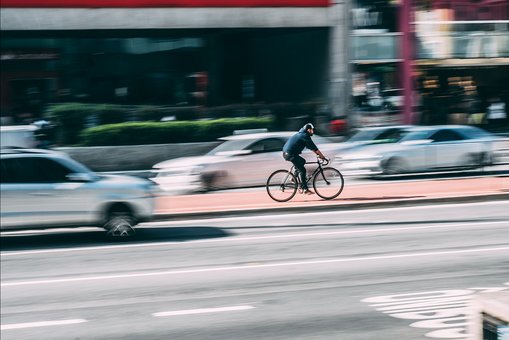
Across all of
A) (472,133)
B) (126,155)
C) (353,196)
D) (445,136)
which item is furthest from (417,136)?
(126,155)

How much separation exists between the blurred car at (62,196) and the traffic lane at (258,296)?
2758 millimetres

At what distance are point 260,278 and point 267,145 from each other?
10.6 m

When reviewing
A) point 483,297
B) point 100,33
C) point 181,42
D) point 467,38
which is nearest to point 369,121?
point 467,38

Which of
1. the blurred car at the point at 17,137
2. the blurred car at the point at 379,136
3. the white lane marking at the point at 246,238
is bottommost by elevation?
the white lane marking at the point at 246,238

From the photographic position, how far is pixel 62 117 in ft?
87.8

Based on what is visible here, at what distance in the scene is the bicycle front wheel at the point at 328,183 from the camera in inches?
740

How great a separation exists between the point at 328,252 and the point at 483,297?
8504 millimetres

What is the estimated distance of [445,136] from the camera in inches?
904

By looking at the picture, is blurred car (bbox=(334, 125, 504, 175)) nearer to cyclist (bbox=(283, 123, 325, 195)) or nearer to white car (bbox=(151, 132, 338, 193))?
white car (bbox=(151, 132, 338, 193))

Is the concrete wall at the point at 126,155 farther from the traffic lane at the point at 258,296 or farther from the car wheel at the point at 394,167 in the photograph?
the traffic lane at the point at 258,296

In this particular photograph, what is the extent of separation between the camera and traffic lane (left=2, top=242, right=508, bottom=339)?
893 cm

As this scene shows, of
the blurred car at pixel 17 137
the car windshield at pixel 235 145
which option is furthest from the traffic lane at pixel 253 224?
the blurred car at pixel 17 137

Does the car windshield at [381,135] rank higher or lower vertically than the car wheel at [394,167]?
higher

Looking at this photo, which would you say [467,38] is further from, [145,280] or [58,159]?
[145,280]
